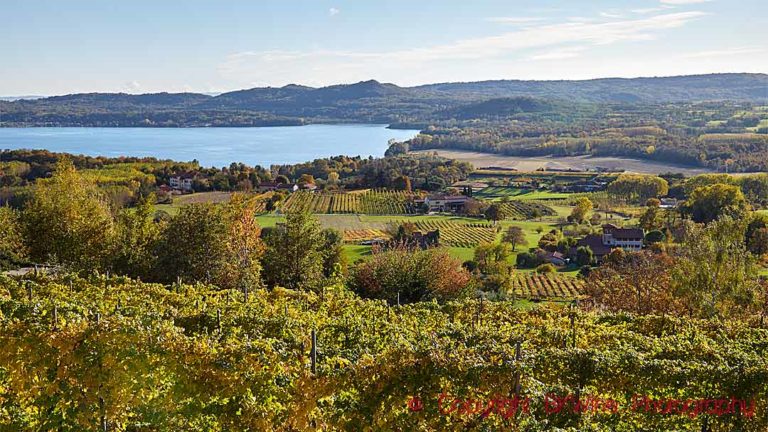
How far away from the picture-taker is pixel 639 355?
7578mm

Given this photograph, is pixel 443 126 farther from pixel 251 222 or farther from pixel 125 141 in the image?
pixel 251 222

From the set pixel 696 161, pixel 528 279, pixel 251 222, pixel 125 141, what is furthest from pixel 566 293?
pixel 125 141

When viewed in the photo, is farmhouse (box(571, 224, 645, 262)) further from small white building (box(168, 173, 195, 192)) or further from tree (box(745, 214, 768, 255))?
small white building (box(168, 173, 195, 192))

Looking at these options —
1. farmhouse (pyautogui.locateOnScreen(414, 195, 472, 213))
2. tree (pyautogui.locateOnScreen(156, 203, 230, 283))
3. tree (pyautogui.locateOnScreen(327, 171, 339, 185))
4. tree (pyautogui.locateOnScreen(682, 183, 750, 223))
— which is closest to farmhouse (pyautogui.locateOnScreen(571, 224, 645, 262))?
tree (pyautogui.locateOnScreen(682, 183, 750, 223))

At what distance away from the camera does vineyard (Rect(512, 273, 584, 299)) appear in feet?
101

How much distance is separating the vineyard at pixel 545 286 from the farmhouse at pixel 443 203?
26.8 m

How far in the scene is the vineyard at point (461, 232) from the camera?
1818 inches

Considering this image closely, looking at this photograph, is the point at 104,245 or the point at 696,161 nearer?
the point at 104,245

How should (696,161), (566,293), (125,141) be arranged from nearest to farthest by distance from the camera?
(566,293) < (696,161) < (125,141)

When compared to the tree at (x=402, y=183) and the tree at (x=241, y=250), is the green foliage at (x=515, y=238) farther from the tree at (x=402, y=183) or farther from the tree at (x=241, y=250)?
the tree at (x=402, y=183)

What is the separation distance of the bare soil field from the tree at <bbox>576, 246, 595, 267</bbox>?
57932 millimetres

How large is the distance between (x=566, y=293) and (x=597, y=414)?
→ 83.0 ft

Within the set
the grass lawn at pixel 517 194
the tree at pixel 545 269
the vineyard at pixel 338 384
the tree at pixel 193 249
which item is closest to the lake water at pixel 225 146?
the grass lawn at pixel 517 194

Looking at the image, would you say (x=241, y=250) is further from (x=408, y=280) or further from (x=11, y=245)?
(x=11, y=245)
